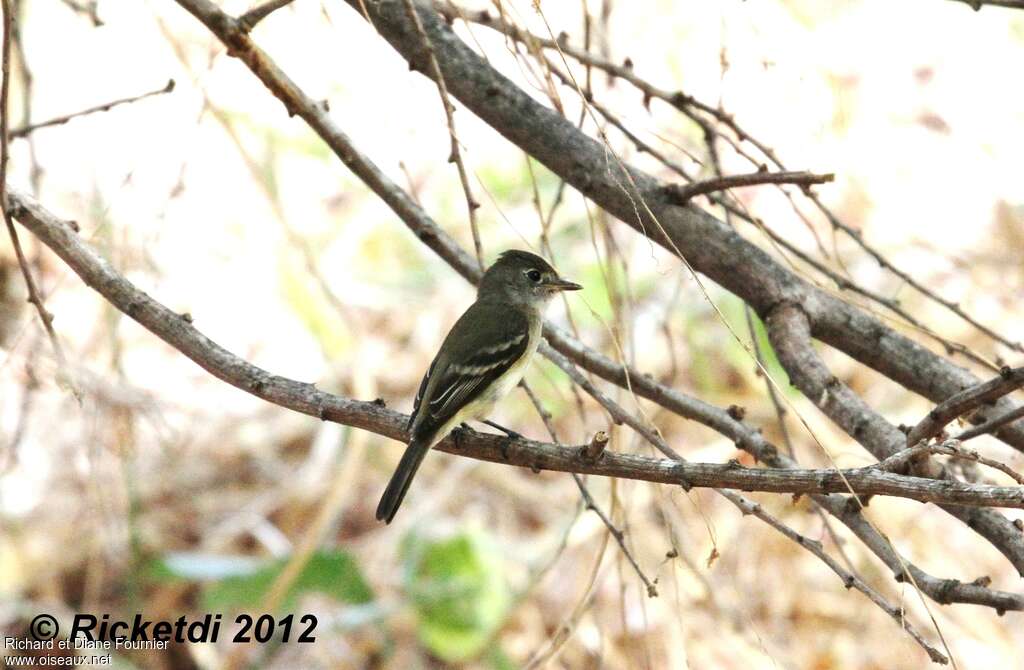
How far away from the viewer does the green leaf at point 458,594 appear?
508cm

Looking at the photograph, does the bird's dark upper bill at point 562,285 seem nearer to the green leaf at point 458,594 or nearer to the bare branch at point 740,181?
the bare branch at point 740,181

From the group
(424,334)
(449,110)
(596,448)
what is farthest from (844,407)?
(424,334)

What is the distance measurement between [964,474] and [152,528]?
4.24 m

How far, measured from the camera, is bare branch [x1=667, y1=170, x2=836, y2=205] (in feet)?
8.00

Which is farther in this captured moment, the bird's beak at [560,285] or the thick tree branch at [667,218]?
the bird's beak at [560,285]

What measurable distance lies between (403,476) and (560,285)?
45.6 inches

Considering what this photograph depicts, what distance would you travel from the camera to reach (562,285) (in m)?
3.84

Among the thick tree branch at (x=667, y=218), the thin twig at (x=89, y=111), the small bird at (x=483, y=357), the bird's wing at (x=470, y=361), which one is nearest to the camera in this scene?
the thin twig at (x=89, y=111)

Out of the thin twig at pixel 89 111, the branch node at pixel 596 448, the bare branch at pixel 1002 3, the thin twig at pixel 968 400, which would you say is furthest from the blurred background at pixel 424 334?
the branch node at pixel 596 448

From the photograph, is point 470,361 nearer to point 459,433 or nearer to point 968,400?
point 459,433

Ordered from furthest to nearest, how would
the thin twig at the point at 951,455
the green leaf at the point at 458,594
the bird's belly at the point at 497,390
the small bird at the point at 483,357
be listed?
1. the green leaf at the point at 458,594
2. the bird's belly at the point at 497,390
3. the small bird at the point at 483,357
4. the thin twig at the point at 951,455

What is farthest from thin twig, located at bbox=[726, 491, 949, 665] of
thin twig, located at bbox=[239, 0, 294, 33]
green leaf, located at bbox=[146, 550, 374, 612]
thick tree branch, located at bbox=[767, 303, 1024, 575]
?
green leaf, located at bbox=[146, 550, 374, 612]

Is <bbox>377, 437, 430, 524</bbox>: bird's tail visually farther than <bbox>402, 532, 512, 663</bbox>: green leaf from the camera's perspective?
No

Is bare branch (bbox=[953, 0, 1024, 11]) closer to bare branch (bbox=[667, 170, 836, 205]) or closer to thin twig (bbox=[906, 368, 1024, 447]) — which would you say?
bare branch (bbox=[667, 170, 836, 205])
